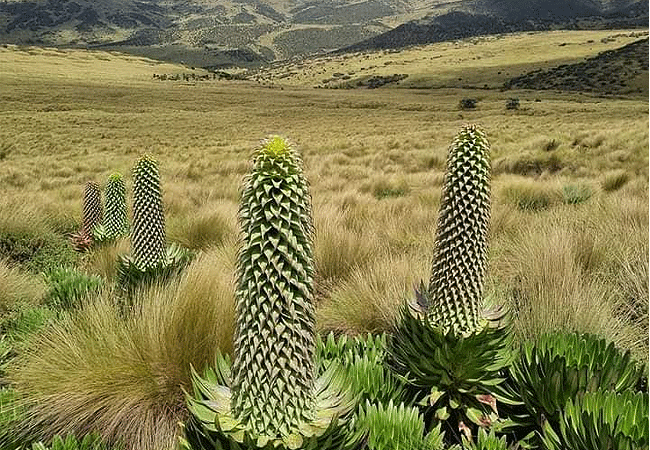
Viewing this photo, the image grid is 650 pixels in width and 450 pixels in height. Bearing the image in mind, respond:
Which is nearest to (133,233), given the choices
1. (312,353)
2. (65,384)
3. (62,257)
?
(65,384)

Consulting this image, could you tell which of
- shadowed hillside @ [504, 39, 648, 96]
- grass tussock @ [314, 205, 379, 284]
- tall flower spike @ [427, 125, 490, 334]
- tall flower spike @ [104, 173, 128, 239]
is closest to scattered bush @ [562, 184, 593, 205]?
grass tussock @ [314, 205, 379, 284]

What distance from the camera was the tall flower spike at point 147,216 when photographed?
4.36 meters

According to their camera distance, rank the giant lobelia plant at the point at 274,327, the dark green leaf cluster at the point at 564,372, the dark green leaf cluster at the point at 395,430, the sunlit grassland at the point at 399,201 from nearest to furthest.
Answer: the giant lobelia plant at the point at 274,327 → the dark green leaf cluster at the point at 395,430 → the dark green leaf cluster at the point at 564,372 → the sunlit grassland at the point at 399,201

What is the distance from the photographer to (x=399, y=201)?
1134cm

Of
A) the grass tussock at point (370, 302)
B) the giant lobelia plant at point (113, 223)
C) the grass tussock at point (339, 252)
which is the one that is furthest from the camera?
the giant lobelia plant at point (113, 223)

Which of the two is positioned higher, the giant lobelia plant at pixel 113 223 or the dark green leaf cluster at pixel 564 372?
the dark green leaf cluster at pixel 564 372

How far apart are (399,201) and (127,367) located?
857 centimetres

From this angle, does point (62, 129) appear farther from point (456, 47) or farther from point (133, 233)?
point (456, 47)

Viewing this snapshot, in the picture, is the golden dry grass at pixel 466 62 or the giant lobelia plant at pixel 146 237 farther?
the golden dry grass at pixel 466 62

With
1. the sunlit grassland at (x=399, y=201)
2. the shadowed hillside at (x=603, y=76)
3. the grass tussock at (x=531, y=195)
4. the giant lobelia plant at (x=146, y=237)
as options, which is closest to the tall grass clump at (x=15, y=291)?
the sunlit grassland at (x=399, y=201)

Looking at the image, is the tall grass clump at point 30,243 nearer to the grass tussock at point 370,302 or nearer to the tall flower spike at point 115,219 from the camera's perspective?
the tall flower spike at point 115,219

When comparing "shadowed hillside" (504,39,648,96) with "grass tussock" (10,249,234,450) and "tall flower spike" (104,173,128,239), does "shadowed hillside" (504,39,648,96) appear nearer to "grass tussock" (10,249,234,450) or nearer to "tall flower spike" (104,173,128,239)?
"tall flower spike" (104,173,128,239)

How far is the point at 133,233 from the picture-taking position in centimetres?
457

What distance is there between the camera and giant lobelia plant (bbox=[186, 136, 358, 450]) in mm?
2055
